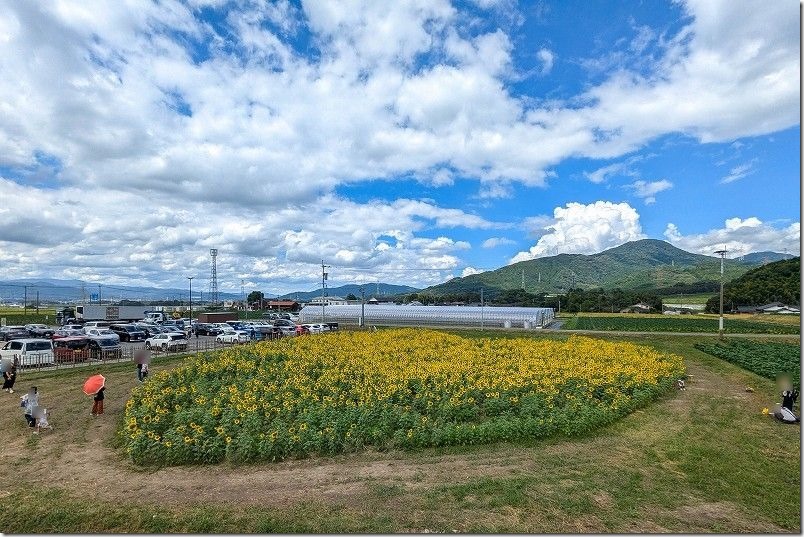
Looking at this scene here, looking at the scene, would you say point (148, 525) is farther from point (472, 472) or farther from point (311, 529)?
point (472, 472)

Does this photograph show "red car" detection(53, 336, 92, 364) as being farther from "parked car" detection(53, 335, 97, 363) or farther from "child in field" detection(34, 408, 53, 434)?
"child in field" detection(34, 408, 53, 434)

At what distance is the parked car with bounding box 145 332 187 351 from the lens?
3694 cm

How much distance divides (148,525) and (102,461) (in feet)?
18.4

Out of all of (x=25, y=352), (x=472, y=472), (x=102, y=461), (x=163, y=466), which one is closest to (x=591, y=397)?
(x=472, y=472)

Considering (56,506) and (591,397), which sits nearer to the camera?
(56,506)

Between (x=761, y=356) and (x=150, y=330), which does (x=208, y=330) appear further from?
(x=761, y=356)

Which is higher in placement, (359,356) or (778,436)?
(359,356)

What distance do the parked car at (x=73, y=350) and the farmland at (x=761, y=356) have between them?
133ft

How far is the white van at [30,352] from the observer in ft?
93.7

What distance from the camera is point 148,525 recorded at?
795cm

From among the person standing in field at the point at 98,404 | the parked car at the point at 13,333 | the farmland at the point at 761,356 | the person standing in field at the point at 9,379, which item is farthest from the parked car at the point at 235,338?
the farmland at the point at 761,356

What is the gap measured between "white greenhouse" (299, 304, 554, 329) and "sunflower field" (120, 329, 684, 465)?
4071 centimetres

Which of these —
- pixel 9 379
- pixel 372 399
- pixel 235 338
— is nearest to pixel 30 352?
pixel 9 379

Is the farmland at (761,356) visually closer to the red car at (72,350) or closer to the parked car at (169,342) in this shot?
the parked car at (169,342)
